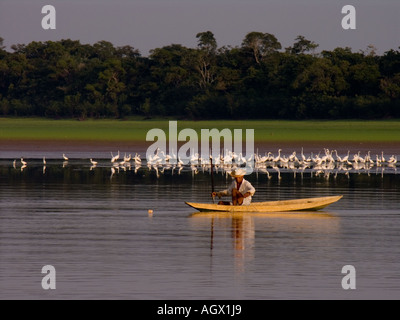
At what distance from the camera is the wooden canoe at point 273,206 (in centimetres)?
2222

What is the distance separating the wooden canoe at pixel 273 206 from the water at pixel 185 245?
8.8 inches

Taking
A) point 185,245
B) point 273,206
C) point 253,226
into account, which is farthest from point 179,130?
point 185,245

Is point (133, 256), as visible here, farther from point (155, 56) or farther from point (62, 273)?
point (155, 56)

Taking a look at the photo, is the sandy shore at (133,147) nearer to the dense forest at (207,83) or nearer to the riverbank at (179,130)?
the riverbank at (179,130)

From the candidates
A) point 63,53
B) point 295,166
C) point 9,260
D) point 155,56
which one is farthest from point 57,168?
point 63,53

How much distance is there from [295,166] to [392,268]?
85.5 feet

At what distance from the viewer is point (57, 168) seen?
3866 centimetres

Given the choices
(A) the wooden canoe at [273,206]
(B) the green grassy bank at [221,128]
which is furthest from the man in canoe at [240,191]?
(B) the green grassy bank at [221,128]

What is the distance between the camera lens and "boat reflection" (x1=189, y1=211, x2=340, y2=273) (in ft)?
57.5

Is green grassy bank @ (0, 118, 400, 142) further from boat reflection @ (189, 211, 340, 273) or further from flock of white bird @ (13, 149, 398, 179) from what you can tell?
boat reflection @ (189, 211, 340, 273)

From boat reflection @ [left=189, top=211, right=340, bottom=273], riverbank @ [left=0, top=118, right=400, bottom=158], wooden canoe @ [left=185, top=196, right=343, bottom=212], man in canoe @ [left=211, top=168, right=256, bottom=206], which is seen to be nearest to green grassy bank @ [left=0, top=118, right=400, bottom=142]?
riverbank @ [left=0, top=118, right=400, bottom=158]

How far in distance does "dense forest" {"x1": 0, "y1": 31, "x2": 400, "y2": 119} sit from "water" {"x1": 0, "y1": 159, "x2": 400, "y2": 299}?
5067 cm

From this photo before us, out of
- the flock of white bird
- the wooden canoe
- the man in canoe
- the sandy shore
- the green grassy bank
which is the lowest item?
the wooden canoe

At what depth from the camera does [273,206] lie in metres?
22.4
